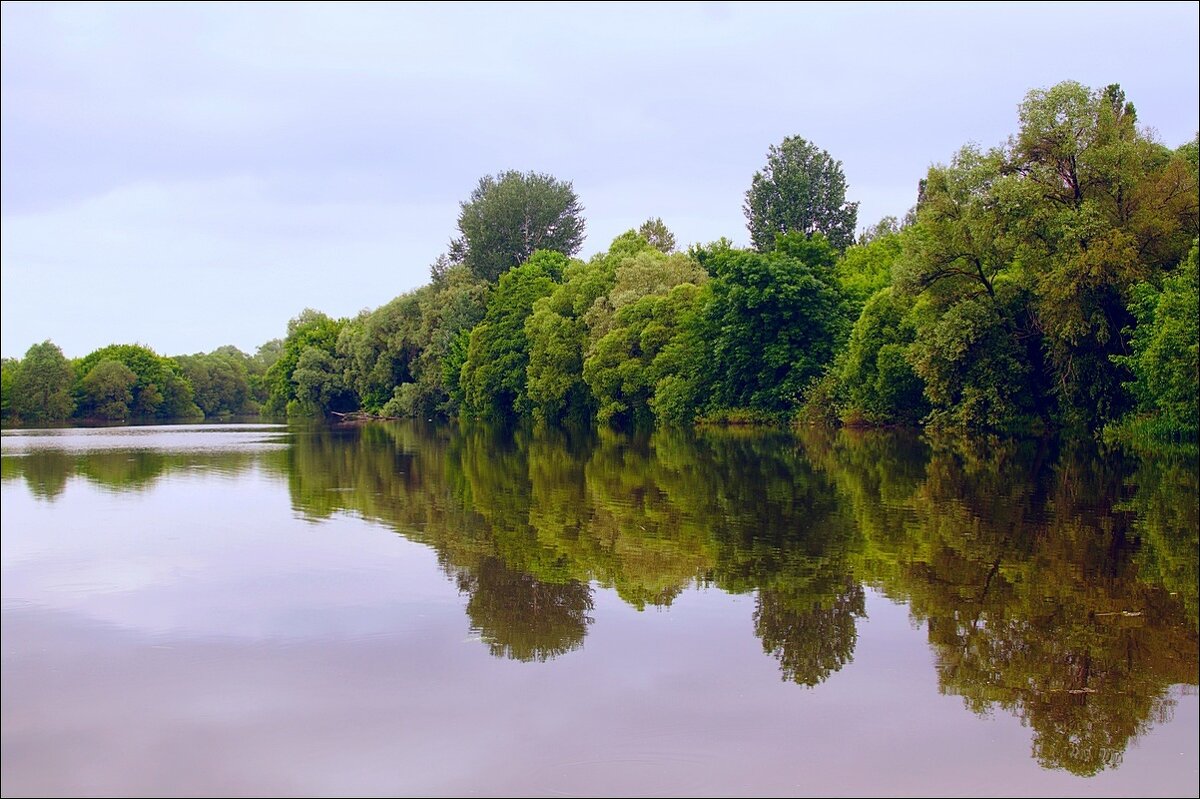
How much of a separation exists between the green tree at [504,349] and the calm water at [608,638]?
5464 cm

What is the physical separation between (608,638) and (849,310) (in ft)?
155

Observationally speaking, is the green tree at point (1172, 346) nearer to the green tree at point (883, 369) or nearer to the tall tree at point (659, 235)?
the green tree at point (883, 369)

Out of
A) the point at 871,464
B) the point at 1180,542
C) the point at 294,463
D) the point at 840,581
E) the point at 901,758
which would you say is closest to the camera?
the point at 901,758

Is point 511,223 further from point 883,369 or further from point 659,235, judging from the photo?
point 883,369

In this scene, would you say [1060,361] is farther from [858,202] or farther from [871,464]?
[858,202]

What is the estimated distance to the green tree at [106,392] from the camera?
12631 centimetres

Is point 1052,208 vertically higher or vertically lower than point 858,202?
lower

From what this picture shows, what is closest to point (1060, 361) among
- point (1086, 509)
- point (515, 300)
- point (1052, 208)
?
point (1052, 208)

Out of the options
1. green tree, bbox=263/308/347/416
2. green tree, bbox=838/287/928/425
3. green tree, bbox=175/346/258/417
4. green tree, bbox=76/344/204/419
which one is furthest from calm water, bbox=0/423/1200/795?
green tree, bbox=175/346/258/417

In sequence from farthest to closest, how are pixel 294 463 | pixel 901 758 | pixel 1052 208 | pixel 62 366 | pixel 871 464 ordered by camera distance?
pixel 62 366 → pixel 1052 208 → pixel 294 463 → pixel 871 464 → pixel 901 758

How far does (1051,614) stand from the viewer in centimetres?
902

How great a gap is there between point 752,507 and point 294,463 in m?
18.8

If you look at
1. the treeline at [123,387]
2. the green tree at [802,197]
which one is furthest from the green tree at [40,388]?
the green tree at [802,197]

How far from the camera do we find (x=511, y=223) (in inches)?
3479
